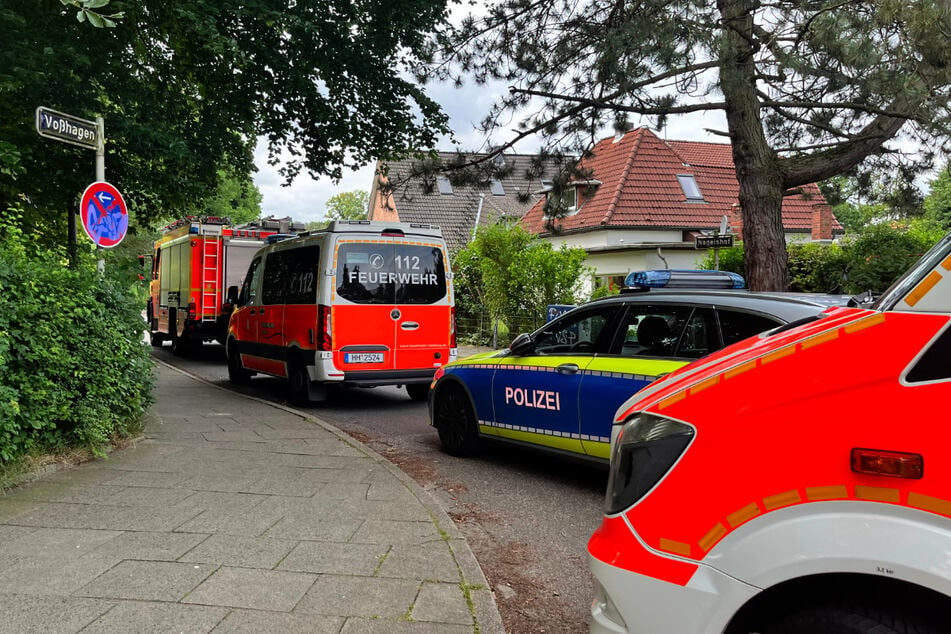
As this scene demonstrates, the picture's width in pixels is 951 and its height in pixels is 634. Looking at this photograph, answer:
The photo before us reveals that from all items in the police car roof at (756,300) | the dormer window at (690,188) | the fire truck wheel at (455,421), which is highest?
the dormer window at (690,188)

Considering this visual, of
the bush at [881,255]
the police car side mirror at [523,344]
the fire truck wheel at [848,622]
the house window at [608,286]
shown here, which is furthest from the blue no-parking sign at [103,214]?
the bush at [881,255]

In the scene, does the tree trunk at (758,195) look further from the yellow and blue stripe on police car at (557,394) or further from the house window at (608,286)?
the yellow and blue stripe on police car at (557,394)

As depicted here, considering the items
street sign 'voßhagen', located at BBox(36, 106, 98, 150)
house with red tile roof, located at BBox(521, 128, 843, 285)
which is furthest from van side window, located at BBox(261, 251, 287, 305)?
house with red tile roof, located at BBox(521, 128, 843, 285)

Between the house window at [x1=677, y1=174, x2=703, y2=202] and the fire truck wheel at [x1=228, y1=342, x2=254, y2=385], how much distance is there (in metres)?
20.3

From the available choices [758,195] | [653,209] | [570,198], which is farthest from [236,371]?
[653,209]

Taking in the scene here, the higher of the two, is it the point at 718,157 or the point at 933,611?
the point at 718,157

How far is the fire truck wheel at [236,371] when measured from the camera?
519 inches

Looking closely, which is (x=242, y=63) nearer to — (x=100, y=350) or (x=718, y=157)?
(x=100, y=350)

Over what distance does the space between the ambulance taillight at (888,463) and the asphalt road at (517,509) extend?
2.20 m

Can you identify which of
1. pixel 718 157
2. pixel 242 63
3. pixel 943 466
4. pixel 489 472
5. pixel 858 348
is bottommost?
pixel 489 472

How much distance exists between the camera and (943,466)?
178cm

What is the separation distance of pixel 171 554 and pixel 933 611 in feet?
12.2

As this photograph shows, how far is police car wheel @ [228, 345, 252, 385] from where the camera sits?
43.3 ft

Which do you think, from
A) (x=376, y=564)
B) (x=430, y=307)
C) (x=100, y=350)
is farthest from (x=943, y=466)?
(x=430, y=307)
